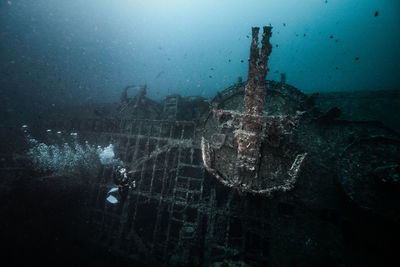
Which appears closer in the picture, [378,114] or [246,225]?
[246,225]

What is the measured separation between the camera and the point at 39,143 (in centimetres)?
1441

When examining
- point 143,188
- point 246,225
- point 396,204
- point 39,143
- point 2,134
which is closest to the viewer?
point 396,204

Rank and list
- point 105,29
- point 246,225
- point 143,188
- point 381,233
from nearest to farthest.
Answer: point 381,233 < point 246,225 < point 143,188 < point 105,29

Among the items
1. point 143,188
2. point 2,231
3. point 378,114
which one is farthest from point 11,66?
point 378,114

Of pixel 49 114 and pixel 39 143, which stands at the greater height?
pixel 49 114

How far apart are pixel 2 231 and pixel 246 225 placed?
11070mm

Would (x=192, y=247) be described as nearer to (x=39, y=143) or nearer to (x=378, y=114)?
(x=378, y=114)

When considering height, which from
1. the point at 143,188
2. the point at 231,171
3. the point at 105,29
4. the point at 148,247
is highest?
the point at 105,29

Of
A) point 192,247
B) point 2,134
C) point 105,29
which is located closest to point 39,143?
point 2,134

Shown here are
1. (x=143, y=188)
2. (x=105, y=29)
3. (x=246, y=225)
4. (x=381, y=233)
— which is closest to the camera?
(x=381, y=233)

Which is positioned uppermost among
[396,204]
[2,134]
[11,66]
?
[11,66]

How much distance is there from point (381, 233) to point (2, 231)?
574 inches

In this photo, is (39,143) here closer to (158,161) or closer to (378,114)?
(158,161)

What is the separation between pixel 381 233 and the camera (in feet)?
15.6
